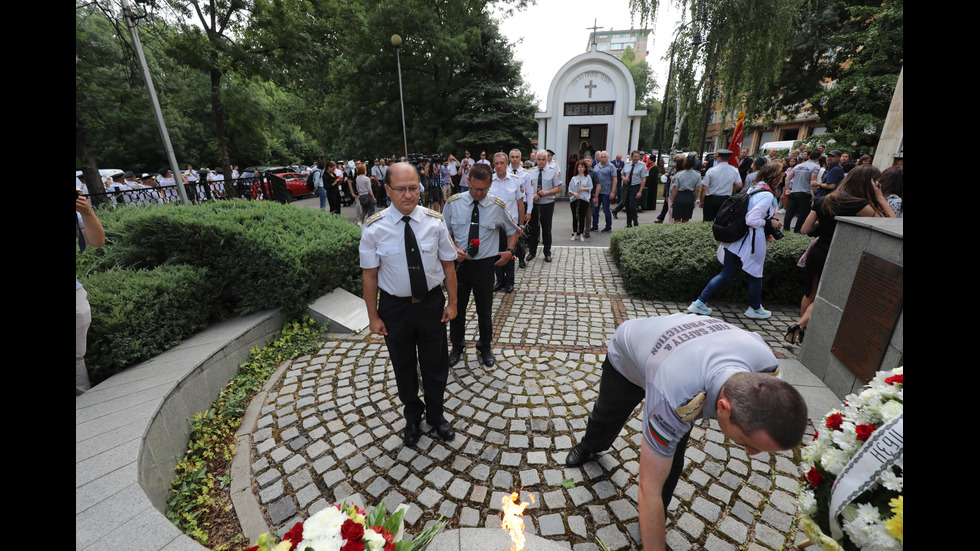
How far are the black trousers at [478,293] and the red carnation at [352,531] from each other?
8.96 feet

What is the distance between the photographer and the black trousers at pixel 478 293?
4.12 m

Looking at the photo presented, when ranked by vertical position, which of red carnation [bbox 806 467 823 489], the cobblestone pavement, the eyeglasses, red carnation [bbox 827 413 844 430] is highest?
the eyeglasses

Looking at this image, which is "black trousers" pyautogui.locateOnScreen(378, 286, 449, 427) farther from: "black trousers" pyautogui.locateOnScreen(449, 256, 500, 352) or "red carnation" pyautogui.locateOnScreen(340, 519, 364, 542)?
"red carnation" pyautogui.locateOnScreen(340, 519, 364, 542)

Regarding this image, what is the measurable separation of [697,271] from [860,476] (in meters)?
4.93

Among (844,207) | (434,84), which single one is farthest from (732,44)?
(434,84)

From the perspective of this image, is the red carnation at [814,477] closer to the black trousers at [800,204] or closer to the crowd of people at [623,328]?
the crowd of people at [623,328]

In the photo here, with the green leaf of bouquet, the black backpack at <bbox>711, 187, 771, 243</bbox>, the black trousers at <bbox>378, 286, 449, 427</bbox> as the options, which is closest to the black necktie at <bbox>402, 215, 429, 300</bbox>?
the black trousers at <bbox>378, 286, 449, 427</bbox>

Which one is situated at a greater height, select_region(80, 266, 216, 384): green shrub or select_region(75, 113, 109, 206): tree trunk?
select_region(75, 113, 109, 206): tree trunk

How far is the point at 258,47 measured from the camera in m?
12.8

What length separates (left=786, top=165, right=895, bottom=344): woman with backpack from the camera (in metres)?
3.97

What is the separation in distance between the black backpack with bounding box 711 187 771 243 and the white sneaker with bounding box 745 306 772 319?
1250 mm

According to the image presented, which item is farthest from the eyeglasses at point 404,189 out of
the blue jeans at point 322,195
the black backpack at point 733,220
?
the blue jeans at point 322,195

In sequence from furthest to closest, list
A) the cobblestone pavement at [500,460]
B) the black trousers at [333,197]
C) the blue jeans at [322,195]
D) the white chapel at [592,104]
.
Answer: the white chapel at [592,104] → the blue jeans at [322,195] → the black trousers at [333,197] → the cobblestone pavement at [500,460]
